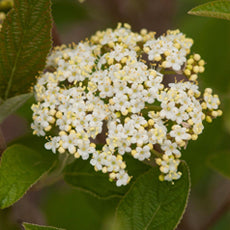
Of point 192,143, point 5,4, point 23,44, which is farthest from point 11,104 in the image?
point 192,143

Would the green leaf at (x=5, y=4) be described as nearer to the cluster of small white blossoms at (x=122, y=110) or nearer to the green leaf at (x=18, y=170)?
the cluster of small white blossoms at (x=122, y=110)

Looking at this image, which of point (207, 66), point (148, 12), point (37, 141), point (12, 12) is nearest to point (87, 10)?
point (148, 12)

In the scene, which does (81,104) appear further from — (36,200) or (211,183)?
(36,200)

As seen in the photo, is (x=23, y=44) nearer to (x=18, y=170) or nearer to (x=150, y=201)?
(x=18, y=170)

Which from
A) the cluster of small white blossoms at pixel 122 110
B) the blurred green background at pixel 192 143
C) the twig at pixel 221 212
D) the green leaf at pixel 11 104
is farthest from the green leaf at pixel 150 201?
the twig at pixel 221 212

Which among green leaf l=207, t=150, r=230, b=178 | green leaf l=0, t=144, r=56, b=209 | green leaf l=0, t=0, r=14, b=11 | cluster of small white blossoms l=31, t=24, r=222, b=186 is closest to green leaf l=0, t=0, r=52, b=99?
cluster of small white blossoms l=31, t=24, r=222, b=186

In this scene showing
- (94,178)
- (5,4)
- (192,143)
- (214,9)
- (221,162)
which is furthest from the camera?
(192,143)
